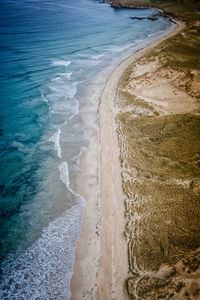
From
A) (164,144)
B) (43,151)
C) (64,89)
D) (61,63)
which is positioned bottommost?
(43,151)

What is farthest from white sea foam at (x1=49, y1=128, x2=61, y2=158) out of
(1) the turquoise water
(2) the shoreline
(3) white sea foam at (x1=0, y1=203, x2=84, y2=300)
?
(3) white sea foam at (x1=0, y1=203, x2=84, y2=300)

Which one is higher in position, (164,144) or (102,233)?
(164,144)

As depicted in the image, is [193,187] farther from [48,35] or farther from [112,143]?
[48,35]

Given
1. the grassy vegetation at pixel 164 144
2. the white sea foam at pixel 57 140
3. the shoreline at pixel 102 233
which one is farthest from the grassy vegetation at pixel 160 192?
the white sea foam at pixel 57 140

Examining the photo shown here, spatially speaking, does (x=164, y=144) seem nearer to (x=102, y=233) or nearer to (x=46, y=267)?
(x=102, y=233)

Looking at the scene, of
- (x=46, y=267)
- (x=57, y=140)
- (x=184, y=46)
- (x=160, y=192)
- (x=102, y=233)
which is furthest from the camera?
(x=184, y=46)

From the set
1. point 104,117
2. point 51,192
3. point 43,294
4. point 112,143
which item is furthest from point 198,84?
point 43,294

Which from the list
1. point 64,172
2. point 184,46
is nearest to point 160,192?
point 64,172
